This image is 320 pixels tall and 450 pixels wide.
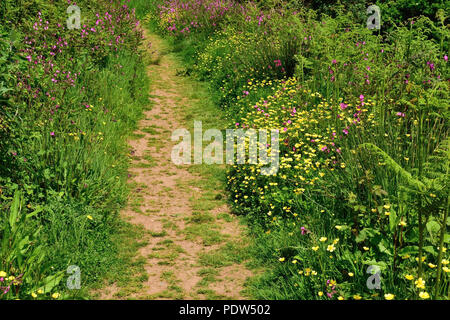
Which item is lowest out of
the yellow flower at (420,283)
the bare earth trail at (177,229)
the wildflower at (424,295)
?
the bare earth trail at (177,229)

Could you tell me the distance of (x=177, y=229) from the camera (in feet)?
17.3

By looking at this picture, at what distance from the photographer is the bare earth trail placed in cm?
422

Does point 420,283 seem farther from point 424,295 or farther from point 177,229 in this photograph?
point 177,229

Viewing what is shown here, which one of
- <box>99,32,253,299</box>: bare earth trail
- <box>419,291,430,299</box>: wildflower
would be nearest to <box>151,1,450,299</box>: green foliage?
<box>419,291,430,299</box>: wildflower

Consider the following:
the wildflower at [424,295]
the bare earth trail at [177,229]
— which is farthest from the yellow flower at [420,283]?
the bare earth trail at [177,229]

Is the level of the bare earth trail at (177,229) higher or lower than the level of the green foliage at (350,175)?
lower

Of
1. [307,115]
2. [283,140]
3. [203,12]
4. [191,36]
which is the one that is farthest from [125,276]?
[203,12]

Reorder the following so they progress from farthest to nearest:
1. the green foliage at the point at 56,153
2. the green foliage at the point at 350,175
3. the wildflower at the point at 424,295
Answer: the green foliage at the point at 56,153, the green foliage at the point at 350,175, the wildflower at the point at 424,295

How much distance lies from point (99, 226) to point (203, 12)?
1065 centimetres

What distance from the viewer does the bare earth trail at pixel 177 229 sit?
4.22m

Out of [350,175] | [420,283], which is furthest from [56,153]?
[420,283]

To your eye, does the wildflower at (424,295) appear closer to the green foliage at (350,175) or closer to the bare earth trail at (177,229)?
the green foliage at (350,175)

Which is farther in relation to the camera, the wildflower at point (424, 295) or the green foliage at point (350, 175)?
the green foliage at point (350, 175)
